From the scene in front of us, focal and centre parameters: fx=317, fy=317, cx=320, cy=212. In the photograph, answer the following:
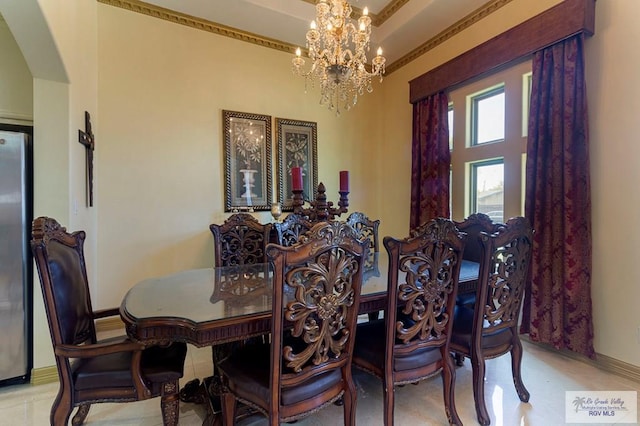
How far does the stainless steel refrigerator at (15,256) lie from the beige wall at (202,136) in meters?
0.09

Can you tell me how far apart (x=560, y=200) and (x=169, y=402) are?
116 inches

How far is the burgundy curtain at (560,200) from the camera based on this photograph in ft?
7.80

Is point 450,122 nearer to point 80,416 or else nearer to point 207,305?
point 207,305

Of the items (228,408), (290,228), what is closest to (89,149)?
(290,228)

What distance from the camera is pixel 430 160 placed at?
141 inches

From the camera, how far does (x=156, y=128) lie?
3182mm

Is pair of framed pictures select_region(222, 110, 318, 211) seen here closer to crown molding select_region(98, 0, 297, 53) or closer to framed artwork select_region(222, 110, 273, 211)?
framed artwork select_region(222, 110, 273, 211)

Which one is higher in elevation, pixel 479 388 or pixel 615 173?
pixel 615 173

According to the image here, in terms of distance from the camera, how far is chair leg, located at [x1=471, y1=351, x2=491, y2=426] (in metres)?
1.74

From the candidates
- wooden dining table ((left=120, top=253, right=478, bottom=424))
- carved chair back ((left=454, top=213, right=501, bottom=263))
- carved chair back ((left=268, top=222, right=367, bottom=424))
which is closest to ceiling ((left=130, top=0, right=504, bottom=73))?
carved chair back ((left=454, top=213, right=501, bottom=263))

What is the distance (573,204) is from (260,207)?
9.44ft

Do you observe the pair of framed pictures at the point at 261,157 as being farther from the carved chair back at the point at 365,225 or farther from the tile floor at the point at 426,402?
the tile floor at the point at 426,402

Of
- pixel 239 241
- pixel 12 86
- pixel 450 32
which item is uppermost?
pixel 450 32

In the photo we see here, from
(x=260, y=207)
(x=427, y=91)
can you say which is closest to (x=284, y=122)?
(x=260, y=207)
